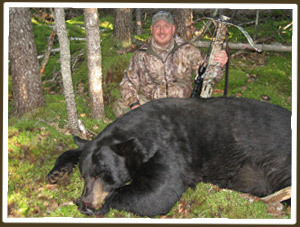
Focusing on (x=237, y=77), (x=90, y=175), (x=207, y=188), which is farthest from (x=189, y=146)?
(x=237, y=77)

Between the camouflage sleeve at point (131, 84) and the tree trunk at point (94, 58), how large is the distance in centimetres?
62

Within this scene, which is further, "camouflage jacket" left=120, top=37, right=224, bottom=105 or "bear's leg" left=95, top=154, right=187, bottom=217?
"camouflage jacket" left=120, top=37, right=224, bottom=105

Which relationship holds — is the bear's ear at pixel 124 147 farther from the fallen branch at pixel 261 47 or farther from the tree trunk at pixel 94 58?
the fallen branch at pixel 261 47

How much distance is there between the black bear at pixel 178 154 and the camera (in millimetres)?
3955

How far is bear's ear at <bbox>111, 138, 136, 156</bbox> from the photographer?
12.8 ft

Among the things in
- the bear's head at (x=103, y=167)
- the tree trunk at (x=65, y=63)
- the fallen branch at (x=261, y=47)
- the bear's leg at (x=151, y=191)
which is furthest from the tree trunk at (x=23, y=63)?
the fallen branch at (x=261, y=47)

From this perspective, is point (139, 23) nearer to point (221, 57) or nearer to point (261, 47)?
point (261, 47)

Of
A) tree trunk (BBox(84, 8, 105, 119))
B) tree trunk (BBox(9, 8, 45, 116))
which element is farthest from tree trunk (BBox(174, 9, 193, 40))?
tree trunk (BBox(9, 8, 45, 116))

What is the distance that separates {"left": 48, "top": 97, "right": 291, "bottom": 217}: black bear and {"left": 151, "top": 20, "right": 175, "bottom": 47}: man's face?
2.42 metres

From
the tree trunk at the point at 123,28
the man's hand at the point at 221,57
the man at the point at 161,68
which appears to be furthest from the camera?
the tree trunk at the point at 123,28

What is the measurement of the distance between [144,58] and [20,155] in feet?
11.7

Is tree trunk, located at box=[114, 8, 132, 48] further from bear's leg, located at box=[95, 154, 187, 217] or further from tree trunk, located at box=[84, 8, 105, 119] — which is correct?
bear's leg, located at box=[95, 154, 187, 217]

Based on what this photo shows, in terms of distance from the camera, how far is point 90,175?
3.88m

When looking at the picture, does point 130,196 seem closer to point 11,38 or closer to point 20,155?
point 20,155
